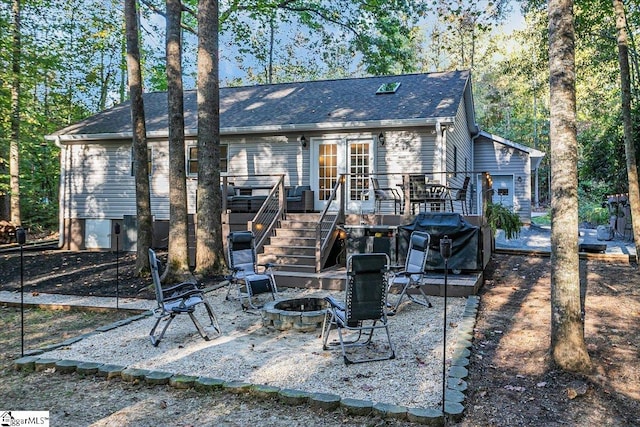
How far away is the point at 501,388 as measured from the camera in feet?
12.1

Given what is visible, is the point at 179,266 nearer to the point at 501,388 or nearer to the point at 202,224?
the point at 202,224

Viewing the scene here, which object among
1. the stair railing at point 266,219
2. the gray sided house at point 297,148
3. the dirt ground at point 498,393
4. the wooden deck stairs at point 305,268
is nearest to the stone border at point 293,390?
the dirt ground at point 498,393

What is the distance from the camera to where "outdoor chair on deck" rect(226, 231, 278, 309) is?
6.98 meters

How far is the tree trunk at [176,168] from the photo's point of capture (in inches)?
339

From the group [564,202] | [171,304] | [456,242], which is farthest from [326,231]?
[564,202]

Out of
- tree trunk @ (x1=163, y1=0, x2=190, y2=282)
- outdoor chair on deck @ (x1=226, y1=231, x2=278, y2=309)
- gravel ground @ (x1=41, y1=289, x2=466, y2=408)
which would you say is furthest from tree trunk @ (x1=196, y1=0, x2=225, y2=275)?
gravel ground @ (x1=41, y1=289, x2=466, y2=408)

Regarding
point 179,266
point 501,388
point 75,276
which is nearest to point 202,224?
point 179,266

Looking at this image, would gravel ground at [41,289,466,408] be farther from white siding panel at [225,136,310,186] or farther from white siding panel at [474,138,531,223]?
white siding panel at [474,138,531,223]

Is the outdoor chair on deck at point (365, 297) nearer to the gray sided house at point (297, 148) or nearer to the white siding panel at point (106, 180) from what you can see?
the gray sided house at point (297, 148)

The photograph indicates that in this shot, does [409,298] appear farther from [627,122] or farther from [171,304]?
[627,122]

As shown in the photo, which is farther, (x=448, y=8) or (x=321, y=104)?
(x=321, y=104)

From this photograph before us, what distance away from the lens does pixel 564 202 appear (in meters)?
4.05

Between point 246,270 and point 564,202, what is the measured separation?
16.4 feet

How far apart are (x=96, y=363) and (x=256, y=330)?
74.0 inches
